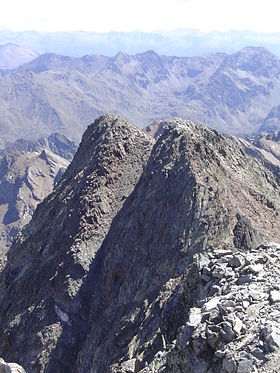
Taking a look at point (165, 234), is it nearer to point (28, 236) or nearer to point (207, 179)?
point (207, 179)

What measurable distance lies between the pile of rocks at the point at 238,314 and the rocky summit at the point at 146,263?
71 mm

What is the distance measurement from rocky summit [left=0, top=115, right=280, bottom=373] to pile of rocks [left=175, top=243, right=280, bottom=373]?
0.23 ft

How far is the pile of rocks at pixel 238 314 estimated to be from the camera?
21188 millimetres

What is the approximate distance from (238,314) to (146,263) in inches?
1140

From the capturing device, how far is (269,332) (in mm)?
21250

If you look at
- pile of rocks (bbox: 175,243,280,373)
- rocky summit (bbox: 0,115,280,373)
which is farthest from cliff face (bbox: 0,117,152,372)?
pile of rocks (bbox: 175,243,280,373)

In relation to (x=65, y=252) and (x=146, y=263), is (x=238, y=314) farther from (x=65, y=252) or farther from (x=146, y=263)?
(x=65, y=252)

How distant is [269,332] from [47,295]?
40573mm

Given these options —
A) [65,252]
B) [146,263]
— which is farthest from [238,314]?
[65,252]

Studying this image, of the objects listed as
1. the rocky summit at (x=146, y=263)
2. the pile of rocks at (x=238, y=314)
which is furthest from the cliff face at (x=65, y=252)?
the pile of rocks at (x=238, y=314)

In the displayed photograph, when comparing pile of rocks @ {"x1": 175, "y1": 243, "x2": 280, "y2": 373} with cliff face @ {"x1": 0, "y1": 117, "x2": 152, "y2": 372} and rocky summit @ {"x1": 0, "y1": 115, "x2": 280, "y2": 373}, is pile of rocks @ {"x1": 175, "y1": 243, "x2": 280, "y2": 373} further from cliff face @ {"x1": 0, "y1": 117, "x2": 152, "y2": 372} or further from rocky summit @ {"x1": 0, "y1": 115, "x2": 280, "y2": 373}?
cliff face @ {"x1": 0, "y1": 117, "x2": 152, "y2": 372}

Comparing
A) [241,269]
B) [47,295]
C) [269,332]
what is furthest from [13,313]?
[269,332]

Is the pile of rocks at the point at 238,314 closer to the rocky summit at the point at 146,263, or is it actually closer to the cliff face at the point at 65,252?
the rocky summit at the point at 146,263

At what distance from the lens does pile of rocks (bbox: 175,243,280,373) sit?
834 inches
